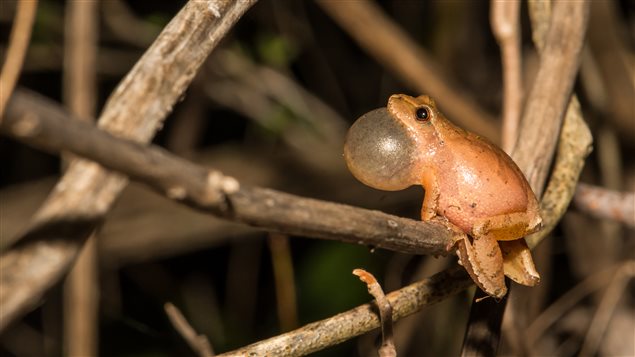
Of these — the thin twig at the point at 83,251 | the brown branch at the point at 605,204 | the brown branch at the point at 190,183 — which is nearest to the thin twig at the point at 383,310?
the brown branch at the point at 190,183

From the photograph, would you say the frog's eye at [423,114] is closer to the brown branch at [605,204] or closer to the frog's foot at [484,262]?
the frog's foot at [484,262]

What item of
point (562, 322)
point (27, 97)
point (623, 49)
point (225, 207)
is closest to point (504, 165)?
point (225, 207)

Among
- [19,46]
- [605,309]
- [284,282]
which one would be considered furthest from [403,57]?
[19,46]

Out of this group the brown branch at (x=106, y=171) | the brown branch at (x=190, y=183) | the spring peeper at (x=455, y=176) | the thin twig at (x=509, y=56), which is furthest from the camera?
the thin twig at (x=509, y=56)

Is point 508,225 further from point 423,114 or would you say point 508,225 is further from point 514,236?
point 423,114

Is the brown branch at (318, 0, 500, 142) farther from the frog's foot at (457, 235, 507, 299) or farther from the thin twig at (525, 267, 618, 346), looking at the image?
the frog's foot at (457, 235, 507, 299)
